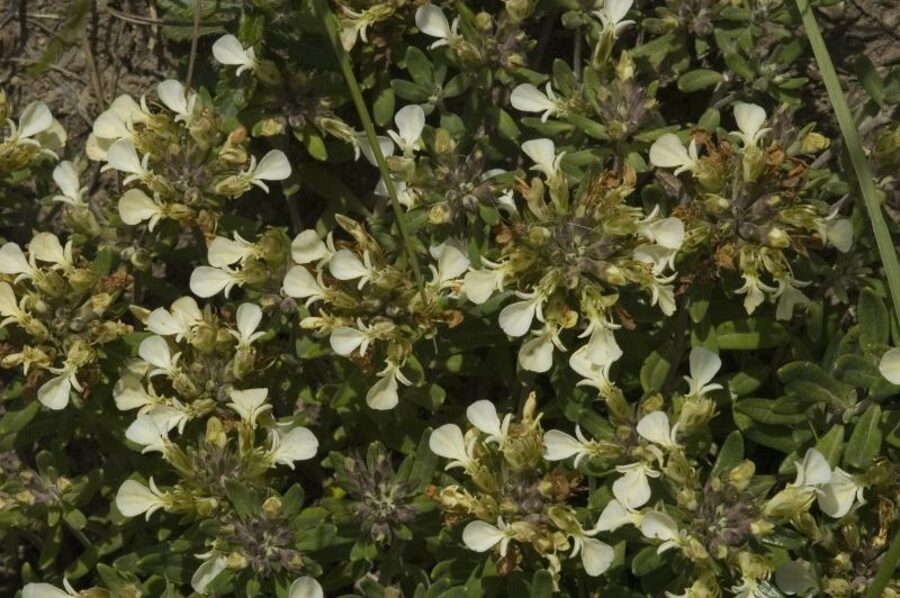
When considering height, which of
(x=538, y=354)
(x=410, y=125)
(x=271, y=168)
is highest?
(x=410, y=125)

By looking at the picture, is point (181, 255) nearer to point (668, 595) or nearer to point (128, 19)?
point (128, 19)

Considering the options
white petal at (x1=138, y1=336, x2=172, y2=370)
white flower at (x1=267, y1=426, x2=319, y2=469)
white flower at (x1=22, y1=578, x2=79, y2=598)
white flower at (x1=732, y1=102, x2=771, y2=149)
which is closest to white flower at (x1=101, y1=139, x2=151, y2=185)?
white petal at (x1=138, y1=336, x2=172, y2=370)

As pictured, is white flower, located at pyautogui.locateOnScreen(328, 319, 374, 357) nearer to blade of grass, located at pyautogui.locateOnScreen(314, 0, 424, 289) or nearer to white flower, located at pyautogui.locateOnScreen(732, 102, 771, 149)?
blade of grass, located at pyautogui.locateOnScreen(314, 0, 424, 289)

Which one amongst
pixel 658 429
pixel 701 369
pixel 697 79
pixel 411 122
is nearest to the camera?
pixel 658 429

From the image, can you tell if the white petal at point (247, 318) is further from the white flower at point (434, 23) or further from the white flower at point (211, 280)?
the white flower at point (434, 23)

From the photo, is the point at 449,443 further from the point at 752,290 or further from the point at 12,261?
the point at 12,261

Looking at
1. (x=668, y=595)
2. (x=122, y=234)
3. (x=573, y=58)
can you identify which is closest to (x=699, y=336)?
(x=668, y=595)

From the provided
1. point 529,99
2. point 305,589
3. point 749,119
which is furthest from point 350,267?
point 749,119
